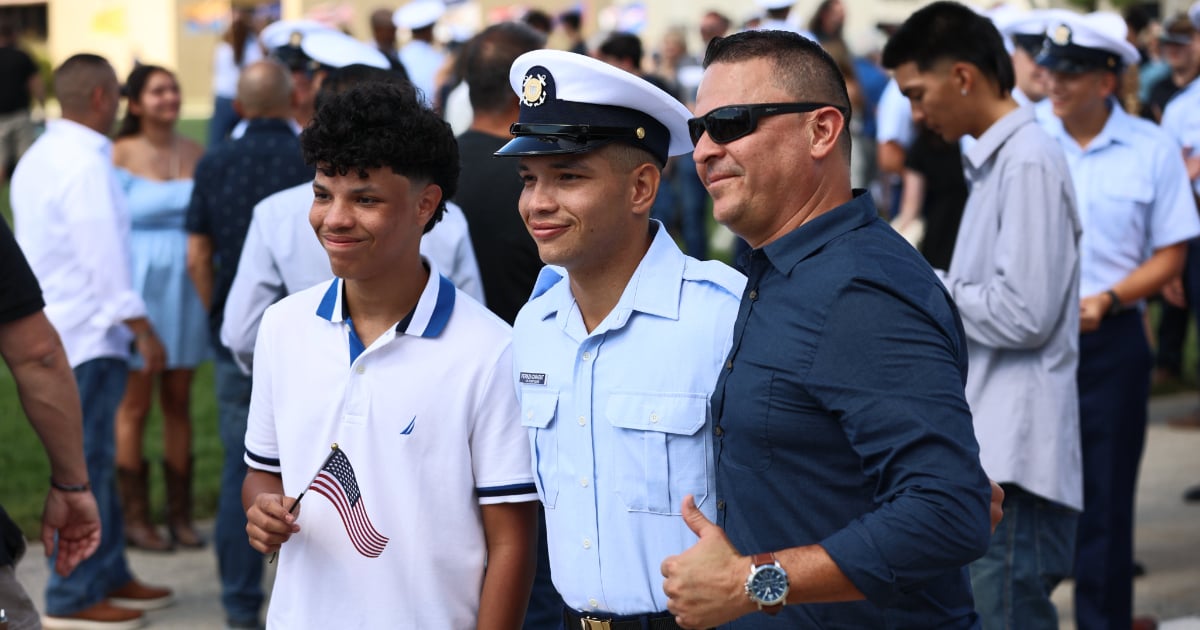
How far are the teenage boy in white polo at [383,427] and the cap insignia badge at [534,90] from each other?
294 mm

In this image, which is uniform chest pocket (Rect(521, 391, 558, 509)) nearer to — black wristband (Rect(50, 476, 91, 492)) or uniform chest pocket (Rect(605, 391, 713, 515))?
uniform chest pocket (Rect(605, 391, 713, 515))

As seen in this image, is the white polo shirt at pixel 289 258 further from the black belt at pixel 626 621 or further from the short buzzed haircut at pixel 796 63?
the short buzzed haircut at pixel 796 63

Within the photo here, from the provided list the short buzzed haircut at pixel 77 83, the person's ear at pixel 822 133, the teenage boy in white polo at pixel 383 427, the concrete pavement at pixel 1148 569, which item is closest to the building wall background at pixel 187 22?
the concrete pavement at pixel 1148 569

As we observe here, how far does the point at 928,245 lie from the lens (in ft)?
17.7

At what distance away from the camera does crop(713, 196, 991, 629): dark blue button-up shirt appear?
226 centimetres

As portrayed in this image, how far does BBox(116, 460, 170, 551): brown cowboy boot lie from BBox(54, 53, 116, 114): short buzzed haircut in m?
1.96

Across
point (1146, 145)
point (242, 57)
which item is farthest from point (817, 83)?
point (242, 57)

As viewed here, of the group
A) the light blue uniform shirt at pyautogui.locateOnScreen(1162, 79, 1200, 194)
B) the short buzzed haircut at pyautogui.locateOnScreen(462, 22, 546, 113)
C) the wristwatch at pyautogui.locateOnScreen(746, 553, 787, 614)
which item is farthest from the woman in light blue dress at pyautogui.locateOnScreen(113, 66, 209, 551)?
the light blue uniform shirt at pyautogui.locateOnScreen(1162, 79, 1200, 194)

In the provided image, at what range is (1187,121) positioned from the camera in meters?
8.81

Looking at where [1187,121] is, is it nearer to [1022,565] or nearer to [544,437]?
[1022,565]

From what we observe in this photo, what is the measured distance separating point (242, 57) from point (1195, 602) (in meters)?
10.6

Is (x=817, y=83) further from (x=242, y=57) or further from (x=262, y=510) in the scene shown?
(x=242, y=57)

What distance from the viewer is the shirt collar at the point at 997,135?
14.3 ft

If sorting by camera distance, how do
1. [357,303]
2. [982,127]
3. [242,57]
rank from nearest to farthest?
[357,303] < [982,127] < [242,57]
